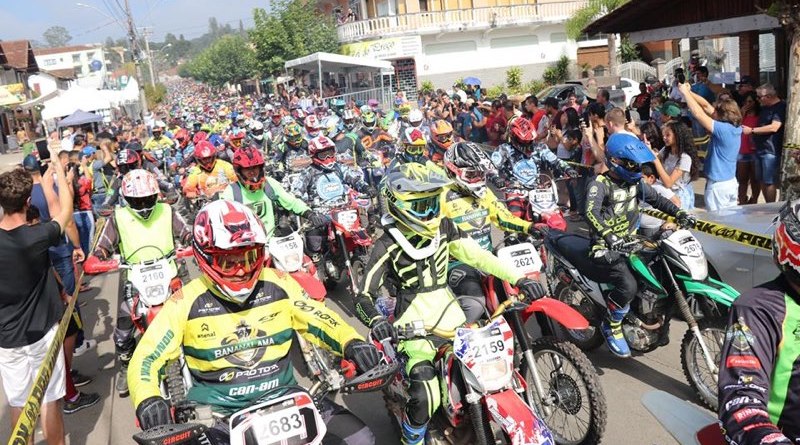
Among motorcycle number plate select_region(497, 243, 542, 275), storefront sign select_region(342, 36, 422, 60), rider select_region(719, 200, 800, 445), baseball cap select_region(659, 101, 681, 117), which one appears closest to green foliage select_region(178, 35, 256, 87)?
storefront sign select_region(342, 36, 422, 60)

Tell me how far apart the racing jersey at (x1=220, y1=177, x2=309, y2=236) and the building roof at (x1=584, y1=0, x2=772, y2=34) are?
30.8 feet

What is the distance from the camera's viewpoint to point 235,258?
354 cm

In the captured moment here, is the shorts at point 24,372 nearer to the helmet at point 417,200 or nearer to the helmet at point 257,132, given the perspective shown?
the helmet at point 417,200

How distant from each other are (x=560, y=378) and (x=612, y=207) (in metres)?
1.76

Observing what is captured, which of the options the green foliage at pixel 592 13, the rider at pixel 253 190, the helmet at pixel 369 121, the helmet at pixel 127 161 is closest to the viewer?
the rider at pixel 253 190

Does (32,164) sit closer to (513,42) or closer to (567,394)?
(567,394)

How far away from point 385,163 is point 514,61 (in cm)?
3324

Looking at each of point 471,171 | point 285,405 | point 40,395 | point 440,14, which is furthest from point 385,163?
point 440,14

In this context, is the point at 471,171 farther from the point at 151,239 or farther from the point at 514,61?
the point at 514,61

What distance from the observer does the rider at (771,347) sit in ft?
8.18

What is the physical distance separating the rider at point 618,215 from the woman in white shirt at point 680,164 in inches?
116

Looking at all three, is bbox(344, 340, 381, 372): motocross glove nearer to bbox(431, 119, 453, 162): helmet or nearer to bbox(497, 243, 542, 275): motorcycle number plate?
bbox(497, 243, 542, 275): motorcycle number plate

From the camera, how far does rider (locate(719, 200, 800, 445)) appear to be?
2494mm

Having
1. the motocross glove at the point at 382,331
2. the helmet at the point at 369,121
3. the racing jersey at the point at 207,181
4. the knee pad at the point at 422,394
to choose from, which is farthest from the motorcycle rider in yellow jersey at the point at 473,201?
the helmet at the point at 369,121
